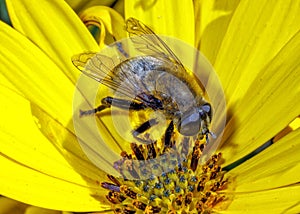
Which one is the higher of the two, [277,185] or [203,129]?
[203,129]

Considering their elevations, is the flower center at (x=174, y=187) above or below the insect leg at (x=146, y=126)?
below

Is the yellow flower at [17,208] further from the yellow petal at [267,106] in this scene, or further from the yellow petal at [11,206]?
the yellow petal at [267,106]

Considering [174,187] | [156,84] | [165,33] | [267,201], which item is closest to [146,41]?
[156,84]

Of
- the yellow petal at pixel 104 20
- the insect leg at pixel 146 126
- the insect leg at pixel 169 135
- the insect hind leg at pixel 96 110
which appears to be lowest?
the insect leg at pixel 169 135

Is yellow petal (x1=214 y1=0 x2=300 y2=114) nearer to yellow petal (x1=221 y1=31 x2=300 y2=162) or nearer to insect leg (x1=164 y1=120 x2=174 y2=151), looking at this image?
yellow petal (x1=221 y1=31 x2=300 y2=162)

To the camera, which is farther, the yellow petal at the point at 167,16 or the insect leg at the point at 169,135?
the yellow petal at the point at 167,16

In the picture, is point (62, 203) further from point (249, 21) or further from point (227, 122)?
point (249, 21)

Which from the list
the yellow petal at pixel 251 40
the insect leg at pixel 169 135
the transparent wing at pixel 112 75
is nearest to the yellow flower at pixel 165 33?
the yellow petal at pixel 251 40

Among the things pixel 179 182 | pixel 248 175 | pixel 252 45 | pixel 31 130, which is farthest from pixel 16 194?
pixel 252 45
